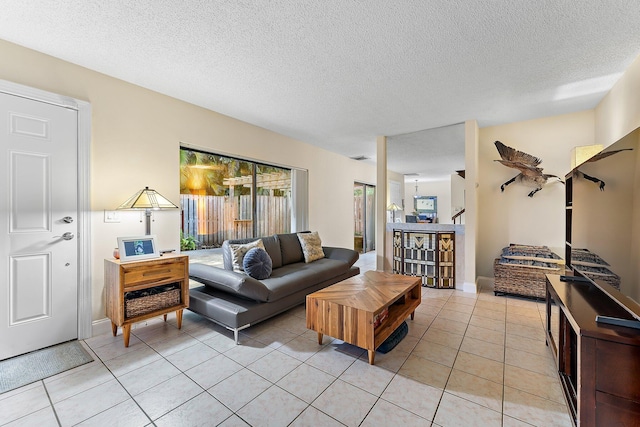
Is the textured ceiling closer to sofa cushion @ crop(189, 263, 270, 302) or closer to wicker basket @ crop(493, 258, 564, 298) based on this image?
sofa cushion @ crop(189, 263, 270, 302)

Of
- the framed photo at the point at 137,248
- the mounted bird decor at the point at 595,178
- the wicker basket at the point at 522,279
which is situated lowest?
the wicker basket at the point at 522,279

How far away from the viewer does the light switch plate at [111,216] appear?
265 cm

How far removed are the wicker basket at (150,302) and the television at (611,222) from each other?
3.21m

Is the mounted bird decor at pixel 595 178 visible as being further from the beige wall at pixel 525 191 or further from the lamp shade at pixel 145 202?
the lamp shade at pixel 145 202

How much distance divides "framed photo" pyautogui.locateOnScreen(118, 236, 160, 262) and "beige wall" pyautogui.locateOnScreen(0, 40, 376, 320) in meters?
0.38

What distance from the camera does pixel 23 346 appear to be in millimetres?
2191

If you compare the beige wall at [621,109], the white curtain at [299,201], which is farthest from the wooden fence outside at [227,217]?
the beige wall at [621,109]

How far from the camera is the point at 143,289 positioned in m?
2.55

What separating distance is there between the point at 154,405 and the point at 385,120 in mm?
3976

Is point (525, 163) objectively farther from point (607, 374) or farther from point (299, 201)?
point (299, 201)

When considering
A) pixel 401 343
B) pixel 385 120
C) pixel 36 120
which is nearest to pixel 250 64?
pixel 36 120

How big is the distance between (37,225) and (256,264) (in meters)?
1.92

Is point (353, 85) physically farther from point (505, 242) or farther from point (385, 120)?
point (505, 242)

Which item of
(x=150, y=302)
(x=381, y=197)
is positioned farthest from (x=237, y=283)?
(x=381, y=197)
